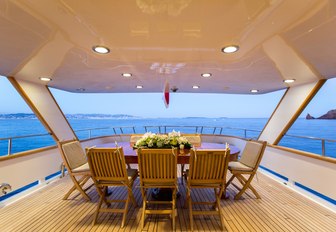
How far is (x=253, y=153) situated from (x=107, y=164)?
2.13 meters

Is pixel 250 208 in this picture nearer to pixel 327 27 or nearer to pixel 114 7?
pixel 327 27

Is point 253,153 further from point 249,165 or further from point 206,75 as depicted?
point 206,75

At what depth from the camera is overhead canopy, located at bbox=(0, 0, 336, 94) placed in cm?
150

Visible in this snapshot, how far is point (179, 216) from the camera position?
2383 mm

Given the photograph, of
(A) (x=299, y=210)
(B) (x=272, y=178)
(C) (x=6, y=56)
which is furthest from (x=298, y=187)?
(C) (x=6, y=56)

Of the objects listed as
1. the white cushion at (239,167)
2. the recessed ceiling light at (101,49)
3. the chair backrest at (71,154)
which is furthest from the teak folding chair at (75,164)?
the white cushion at (239,167)

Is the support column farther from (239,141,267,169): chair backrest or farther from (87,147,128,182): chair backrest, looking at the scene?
(87,147,128,182): chair backrest

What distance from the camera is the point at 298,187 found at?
3.32 m

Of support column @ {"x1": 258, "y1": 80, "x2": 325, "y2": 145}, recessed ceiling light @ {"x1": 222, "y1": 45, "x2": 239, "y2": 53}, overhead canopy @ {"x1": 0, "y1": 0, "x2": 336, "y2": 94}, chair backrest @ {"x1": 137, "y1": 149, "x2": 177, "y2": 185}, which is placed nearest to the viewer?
overhead canopy @ {"x1": 0, "y1": 0, "x2": 336, "y2": 94}

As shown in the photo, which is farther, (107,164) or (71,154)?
(71,154)

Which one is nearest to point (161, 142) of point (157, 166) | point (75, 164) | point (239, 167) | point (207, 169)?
point (157, 166)

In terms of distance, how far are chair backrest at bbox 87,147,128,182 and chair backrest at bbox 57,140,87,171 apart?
0.68 meters

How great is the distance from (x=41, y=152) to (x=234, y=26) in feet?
12.3

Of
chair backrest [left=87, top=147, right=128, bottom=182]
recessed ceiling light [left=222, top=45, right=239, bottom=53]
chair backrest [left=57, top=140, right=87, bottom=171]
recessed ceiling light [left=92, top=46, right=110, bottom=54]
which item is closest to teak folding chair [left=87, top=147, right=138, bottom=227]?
chair backrest [left=87, top=147, right=128, bottom=182]
